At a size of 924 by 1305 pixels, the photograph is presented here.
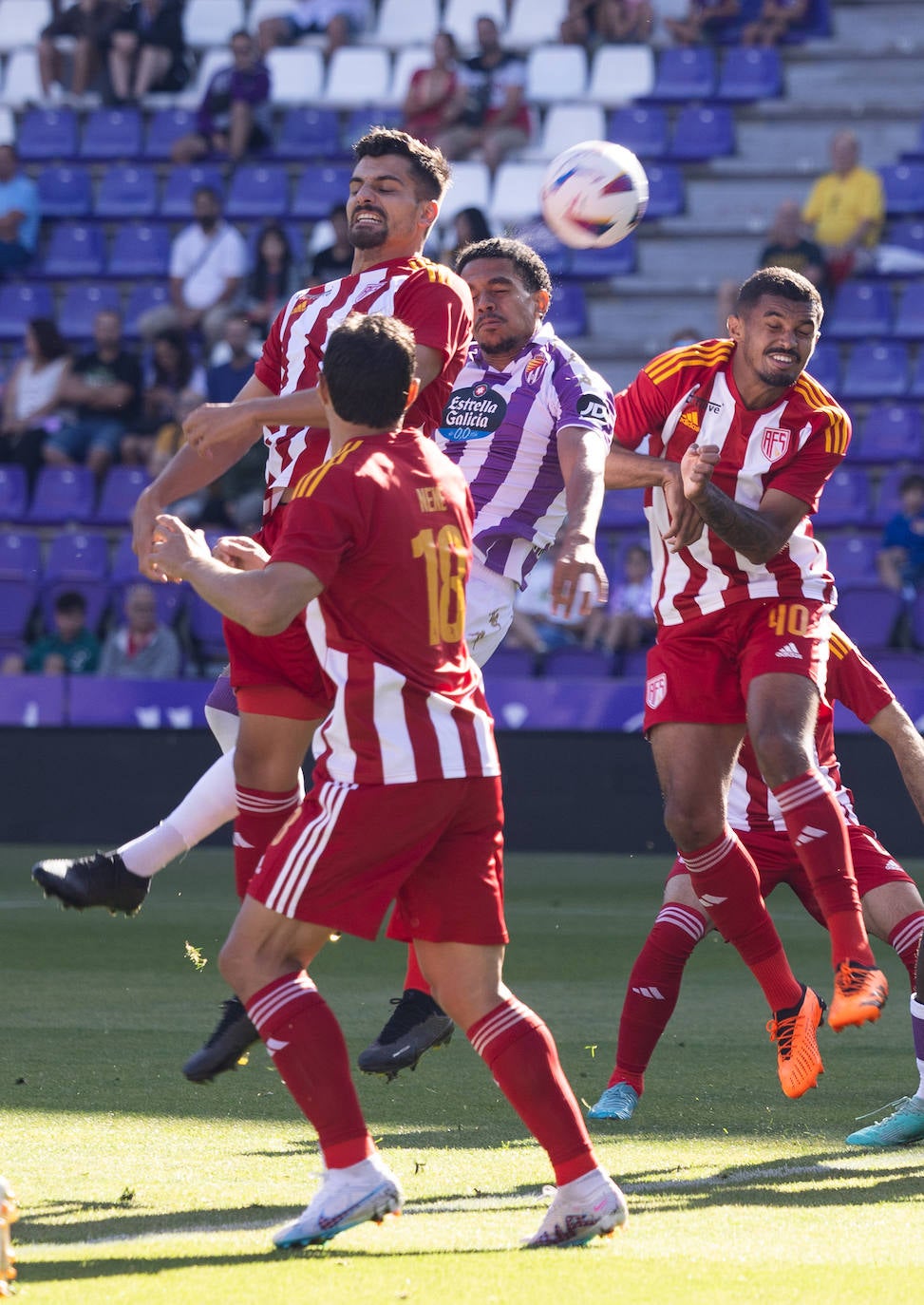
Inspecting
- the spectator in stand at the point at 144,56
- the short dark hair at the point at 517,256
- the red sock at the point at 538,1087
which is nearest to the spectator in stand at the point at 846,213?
the spectator in stand at the point at 144,56

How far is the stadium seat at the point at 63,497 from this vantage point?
14797 mm

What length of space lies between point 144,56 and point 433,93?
337 cm

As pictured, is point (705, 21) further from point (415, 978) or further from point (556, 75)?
point (415, 978)

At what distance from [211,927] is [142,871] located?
159 inches

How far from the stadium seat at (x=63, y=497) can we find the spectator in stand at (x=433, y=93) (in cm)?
434

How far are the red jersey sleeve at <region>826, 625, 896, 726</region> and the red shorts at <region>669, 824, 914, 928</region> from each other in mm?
354

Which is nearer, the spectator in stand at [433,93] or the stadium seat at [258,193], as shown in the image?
the spectator in stand at [433,93]

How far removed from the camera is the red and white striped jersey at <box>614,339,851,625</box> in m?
5.36

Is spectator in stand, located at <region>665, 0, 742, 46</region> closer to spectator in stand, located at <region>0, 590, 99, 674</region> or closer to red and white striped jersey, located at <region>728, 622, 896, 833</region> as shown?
spectator in stand, located at <region>0, 590, 99, 674</region>

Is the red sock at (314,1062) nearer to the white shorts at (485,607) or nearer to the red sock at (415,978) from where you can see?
the red sock at (415,978)

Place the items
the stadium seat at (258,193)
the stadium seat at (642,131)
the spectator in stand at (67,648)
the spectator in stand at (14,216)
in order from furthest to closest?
the stadium seat at (258,193)
the spectator in stand at (14,216)
the stadium seat at (642,131)
the spectator in stand at (67,648)

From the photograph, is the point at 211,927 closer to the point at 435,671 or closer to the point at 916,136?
the point at 435,671

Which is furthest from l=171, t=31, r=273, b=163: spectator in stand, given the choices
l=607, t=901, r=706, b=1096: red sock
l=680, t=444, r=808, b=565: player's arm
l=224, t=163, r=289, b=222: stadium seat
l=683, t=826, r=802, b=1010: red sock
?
l=683, t=826, r=802, b=1010: red sock

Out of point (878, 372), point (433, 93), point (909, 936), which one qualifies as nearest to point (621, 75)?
point (433, 93)
